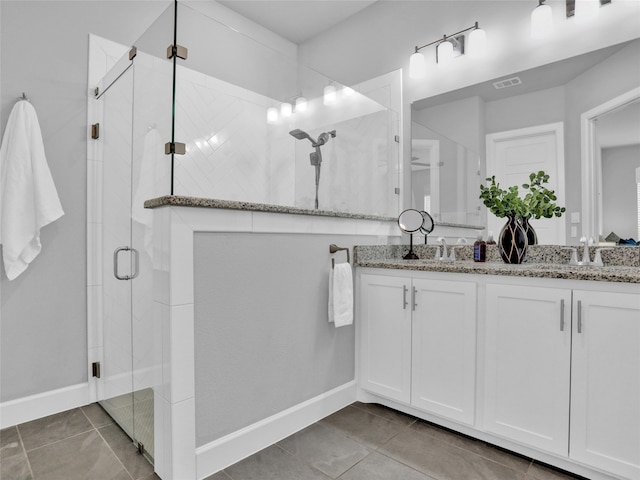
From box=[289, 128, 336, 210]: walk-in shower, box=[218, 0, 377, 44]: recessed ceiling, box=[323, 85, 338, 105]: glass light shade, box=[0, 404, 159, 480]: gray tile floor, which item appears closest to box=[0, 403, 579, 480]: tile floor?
box=[0, 404, 159, 480]: gray tile floor

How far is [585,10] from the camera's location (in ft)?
6.11

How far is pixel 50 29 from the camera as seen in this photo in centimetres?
202

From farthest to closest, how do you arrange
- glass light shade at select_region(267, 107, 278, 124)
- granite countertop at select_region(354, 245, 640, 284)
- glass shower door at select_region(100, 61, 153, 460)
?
glass light shade at select_region(267, 107, 278, 124) → glass shower door at select_region(100, 61, 153, 460) → granite countertop at select_region(354, 245, 640, 284)

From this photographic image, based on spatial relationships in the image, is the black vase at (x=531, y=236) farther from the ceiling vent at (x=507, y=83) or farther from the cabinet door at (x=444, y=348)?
the ceiling vent at (x=507, y=83)

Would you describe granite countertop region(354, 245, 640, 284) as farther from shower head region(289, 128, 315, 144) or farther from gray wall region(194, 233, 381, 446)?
shower head region(289, 128, 315, 144)

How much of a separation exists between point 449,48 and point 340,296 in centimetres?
174

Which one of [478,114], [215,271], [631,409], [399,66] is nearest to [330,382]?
[215,271]

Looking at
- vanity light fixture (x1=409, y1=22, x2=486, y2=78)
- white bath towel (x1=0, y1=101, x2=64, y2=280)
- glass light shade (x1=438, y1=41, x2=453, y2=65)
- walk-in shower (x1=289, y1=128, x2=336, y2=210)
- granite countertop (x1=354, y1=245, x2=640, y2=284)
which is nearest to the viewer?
granite countertop (x1=354, y1=245, x2=640, y2=284)

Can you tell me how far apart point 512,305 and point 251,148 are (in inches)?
72.8

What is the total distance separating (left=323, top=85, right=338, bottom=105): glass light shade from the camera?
2.66 meters

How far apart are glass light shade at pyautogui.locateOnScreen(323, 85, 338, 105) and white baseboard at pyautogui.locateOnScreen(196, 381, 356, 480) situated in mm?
1911

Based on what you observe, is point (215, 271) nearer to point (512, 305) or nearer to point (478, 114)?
point (512, 305)

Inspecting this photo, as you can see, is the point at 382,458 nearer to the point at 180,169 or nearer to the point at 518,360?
the point at 518,360

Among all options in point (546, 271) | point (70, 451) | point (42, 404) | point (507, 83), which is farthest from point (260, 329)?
point (507, 83)
